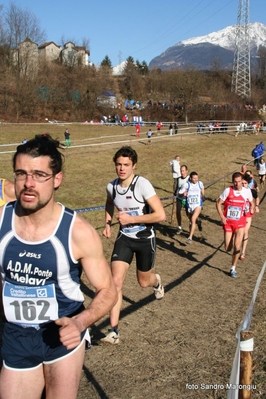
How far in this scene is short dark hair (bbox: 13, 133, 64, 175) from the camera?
237 cm

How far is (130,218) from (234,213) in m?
3.63

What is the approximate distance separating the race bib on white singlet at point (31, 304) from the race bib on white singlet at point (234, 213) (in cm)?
582

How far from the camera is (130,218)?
187 inches

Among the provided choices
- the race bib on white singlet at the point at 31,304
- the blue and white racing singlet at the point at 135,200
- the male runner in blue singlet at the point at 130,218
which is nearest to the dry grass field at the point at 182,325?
the male runner in blue singlet at the point at 130,218

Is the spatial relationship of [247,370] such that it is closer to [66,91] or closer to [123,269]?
[123,269]

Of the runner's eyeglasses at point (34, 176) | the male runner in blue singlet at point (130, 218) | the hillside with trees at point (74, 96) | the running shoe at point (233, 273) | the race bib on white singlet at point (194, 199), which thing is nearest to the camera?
the runner's eyeglasses at point (34, 176)

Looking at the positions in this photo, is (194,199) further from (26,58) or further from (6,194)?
(26,58)

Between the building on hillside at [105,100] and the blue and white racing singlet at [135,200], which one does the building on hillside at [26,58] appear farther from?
the blue and white racing singlet at [135,200]

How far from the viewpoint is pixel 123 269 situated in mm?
5078

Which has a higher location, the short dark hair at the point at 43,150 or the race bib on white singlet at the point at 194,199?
the short dark hair at the point at 43,150

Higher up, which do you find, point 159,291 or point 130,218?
point 130,218

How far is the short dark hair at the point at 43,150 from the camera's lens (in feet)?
7.77

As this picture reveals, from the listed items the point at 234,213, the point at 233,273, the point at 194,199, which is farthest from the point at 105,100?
the point at 233,273

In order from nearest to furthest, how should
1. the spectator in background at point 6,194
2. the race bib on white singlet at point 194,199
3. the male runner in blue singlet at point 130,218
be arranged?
1. the spectator in background at point 6,194
2. the male runner in blue singlet at point 130,218
3. the race bib on white singlet at point 194,199
